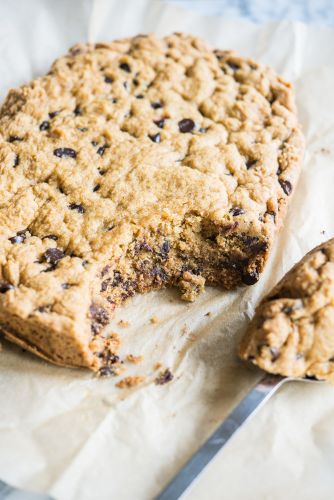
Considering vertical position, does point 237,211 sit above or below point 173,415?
above

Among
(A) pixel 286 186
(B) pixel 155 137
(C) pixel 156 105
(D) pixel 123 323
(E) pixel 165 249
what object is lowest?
(D) pixel 123 323

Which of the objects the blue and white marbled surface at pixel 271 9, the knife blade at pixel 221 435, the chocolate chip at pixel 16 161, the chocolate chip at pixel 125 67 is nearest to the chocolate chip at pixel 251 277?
the knife blade at pixel 221 435

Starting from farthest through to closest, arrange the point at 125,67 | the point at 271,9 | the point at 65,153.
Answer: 1. the point at 271,9
2. the point at 125,67
3. the point at 65,153

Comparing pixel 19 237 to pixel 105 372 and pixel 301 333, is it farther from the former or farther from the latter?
pixel 301 333

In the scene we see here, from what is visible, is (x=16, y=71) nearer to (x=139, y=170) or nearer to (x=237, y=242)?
(x=139, y=170)

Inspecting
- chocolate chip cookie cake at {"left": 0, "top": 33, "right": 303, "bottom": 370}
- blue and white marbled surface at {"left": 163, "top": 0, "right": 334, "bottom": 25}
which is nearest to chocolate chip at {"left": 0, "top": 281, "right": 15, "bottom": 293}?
chocolate chip cookie cake at {"left": 0, "top": 33, "right": 303, "bottom": 370}

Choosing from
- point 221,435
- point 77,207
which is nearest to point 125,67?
point 77,207

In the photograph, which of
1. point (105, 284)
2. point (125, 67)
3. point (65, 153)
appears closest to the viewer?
point (105, 284)

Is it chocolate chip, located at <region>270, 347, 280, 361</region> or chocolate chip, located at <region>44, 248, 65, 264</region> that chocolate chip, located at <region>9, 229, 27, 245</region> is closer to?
chocolate chip, located at <region>44, 248, 65, 264</region>
